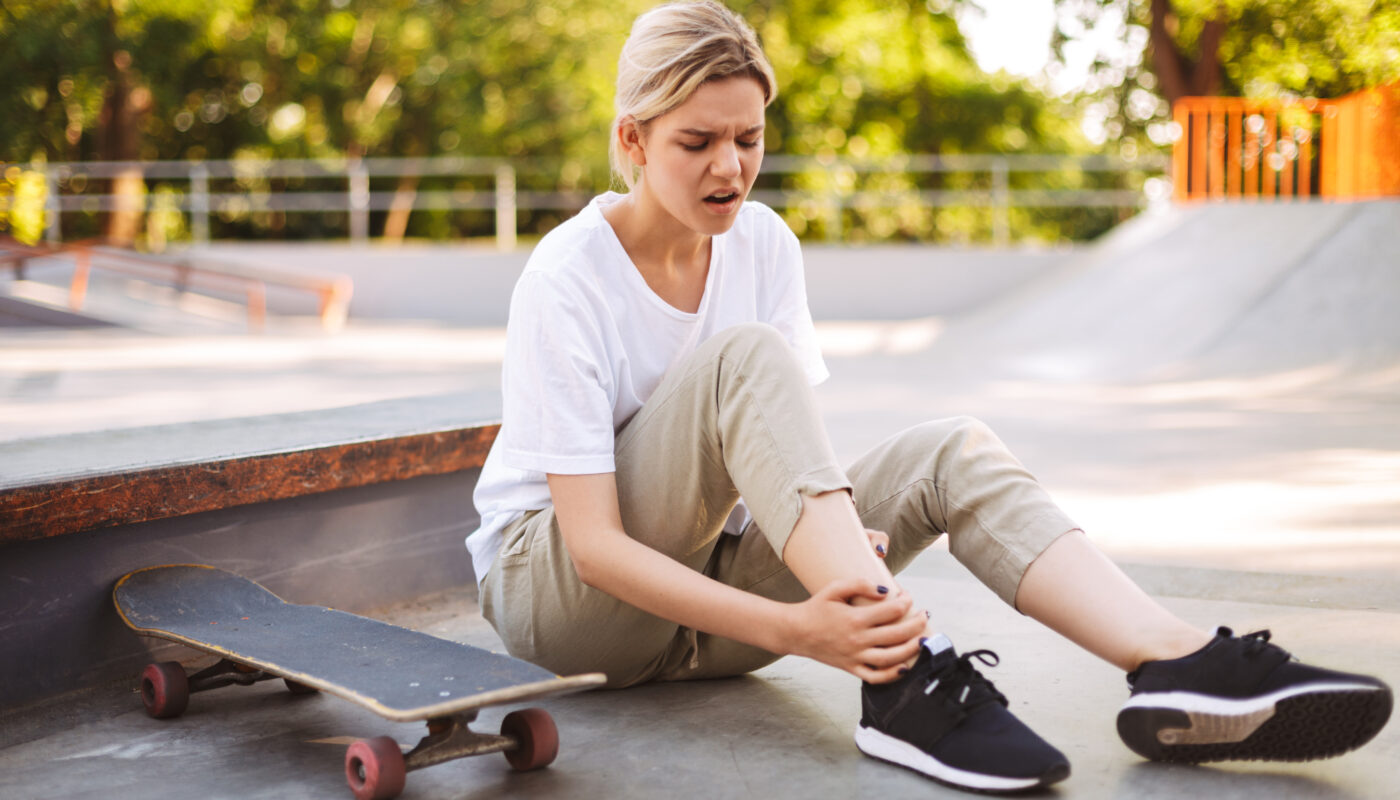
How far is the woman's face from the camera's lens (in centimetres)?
173

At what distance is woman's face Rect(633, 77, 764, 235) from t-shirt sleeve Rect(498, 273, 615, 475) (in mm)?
210

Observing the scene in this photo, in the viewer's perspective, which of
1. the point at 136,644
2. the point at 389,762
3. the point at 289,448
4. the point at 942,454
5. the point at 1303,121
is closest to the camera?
the point at 389,762

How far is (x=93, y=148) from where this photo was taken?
67.2 ft

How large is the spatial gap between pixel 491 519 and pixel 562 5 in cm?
1712

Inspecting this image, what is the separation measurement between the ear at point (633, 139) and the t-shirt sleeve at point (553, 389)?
240mm

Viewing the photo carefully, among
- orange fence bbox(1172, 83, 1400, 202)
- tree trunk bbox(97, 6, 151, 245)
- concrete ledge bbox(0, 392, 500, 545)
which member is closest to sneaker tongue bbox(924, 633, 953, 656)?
concrete ledge bbox(0, 392, 500, 545)

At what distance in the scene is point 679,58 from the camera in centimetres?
171

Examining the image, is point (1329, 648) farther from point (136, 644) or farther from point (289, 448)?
point (136, 644)

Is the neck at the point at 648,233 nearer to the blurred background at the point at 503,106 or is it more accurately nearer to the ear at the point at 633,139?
the ear at the point at 633,139

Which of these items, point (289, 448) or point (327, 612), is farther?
point (289, 448)

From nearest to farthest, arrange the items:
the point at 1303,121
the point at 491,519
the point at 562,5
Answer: the point at 491,519 → the point at 1303,121 → the point at 562,5

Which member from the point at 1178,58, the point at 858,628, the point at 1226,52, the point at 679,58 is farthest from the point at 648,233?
the point at 1226,52

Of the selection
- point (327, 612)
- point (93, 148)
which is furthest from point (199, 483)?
point (93, 148)

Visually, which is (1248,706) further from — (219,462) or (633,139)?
(219,462)
